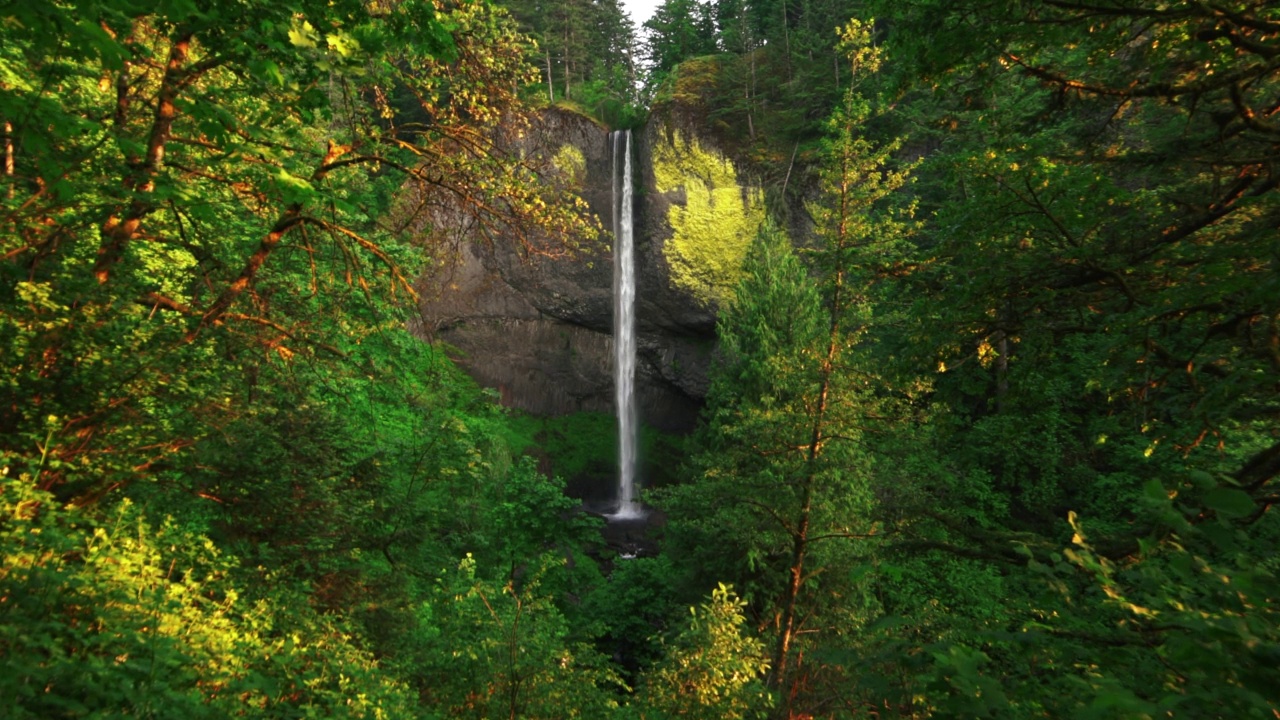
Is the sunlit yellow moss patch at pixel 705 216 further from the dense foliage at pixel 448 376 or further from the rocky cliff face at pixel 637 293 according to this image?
the dense foliage at pixel 448 376

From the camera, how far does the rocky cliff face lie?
1110 inches

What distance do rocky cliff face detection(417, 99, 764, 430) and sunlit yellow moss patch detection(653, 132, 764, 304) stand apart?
0.05m

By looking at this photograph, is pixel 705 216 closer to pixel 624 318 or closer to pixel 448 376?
pixel 624 318

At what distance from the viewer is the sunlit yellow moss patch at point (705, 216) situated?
1101 inches

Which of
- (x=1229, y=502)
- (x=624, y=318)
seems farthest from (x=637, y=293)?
(x=1229, y=502)

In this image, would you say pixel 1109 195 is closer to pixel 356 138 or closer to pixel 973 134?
pixel 356 138

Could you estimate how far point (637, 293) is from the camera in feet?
97.3

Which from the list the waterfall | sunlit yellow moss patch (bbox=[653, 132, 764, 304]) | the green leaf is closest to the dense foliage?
the green leaf

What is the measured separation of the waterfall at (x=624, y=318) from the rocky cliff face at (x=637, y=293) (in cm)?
40

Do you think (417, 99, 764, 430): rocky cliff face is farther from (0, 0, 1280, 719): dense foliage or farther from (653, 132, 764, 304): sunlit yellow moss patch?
(0, 0, 1280, 719): dense foliage

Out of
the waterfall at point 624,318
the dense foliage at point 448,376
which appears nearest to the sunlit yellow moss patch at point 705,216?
the waterfall at point 624,318

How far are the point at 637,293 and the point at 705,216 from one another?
477 cm

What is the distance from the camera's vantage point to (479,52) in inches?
210

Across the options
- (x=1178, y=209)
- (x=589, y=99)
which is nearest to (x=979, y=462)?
(x=1178, y=209)
